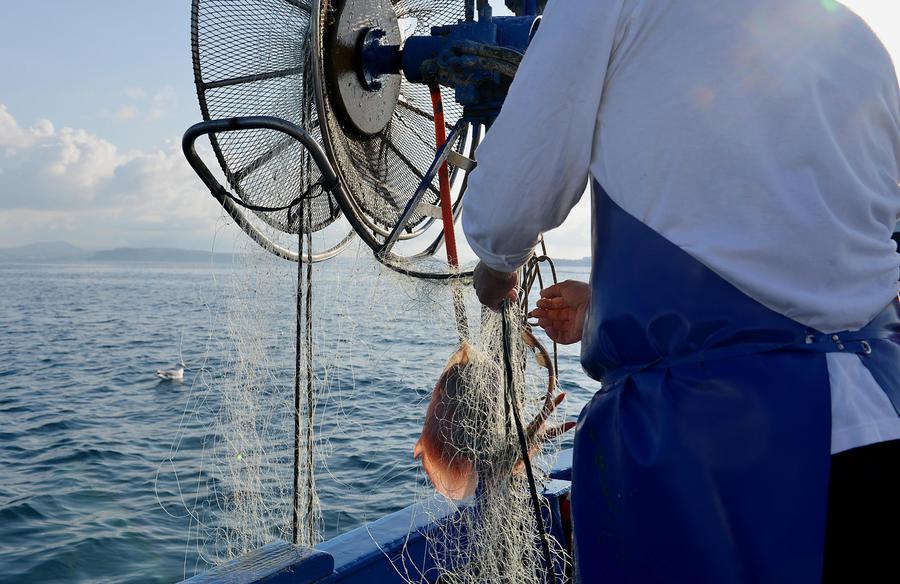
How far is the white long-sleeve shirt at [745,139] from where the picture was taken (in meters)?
1.18

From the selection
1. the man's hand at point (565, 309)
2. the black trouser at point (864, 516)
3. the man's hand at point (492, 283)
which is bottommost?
the black trouser at point (864, 516)

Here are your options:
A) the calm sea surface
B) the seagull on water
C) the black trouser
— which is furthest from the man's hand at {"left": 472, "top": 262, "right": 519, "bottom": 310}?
the seagull on water

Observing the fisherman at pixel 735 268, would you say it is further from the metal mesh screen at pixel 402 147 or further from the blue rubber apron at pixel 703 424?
the metal mesh screen at pixel 402 147

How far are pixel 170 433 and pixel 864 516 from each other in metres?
11.9

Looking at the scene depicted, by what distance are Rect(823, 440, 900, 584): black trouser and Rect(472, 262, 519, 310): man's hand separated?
741mm

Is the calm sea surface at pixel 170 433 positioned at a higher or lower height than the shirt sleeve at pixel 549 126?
lower

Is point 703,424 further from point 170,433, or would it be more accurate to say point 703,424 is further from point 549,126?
point 170,433

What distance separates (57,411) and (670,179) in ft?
47.5

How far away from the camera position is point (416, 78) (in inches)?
113

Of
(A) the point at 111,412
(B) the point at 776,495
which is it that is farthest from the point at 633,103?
(A) the point at 111,412

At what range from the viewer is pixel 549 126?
1.27 metres

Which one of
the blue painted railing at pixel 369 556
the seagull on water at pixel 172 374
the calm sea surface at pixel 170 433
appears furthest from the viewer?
the seagull on water at pixel 172 374

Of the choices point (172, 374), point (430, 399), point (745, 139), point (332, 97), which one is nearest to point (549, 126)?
point (745, 139)

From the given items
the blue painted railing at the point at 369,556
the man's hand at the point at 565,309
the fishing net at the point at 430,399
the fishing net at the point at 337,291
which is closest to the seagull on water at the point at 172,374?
the fishing net at the point at 430,399
